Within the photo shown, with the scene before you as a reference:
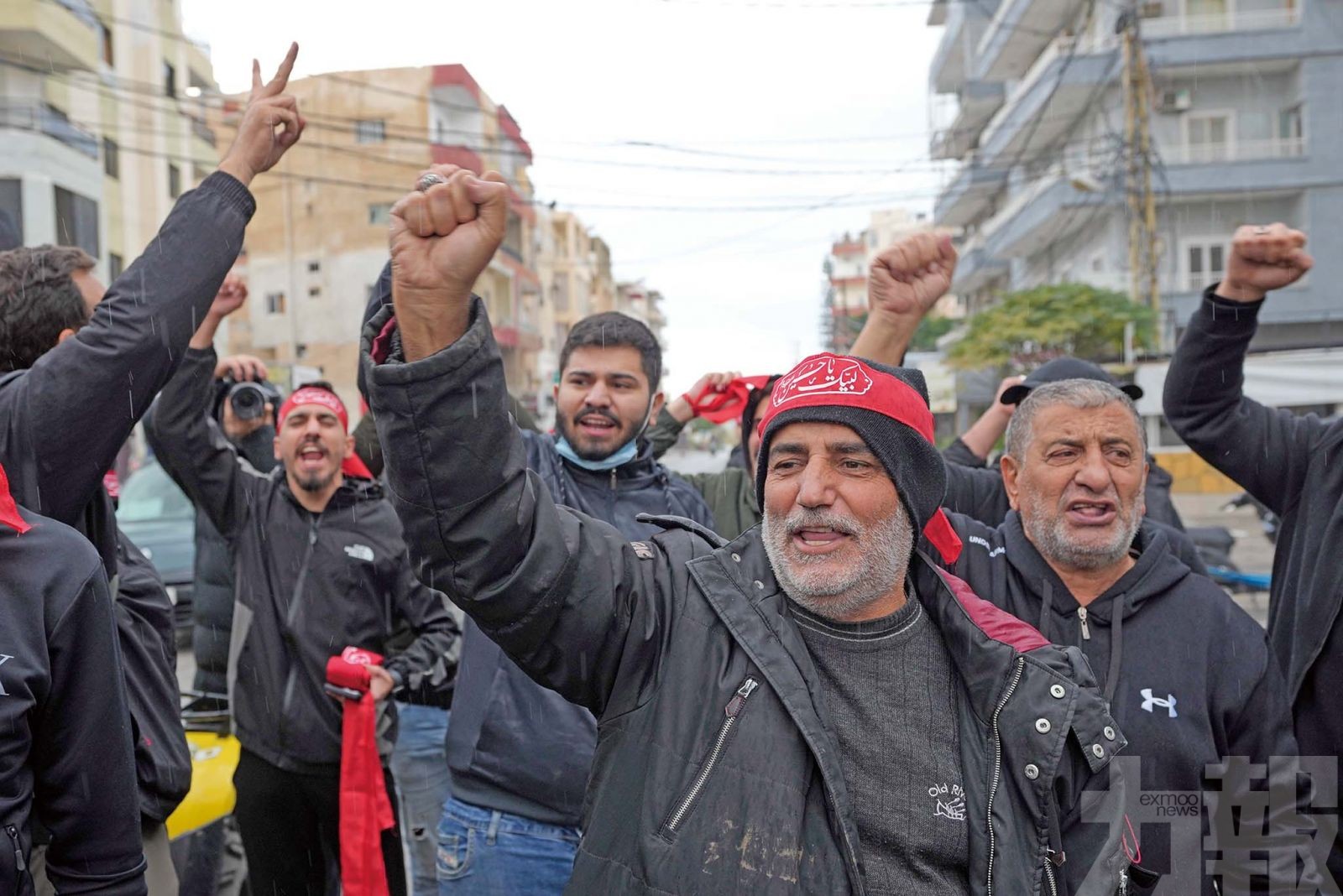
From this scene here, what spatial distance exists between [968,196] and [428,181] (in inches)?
1749

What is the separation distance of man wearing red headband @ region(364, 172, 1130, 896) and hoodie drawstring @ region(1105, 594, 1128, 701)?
70 centimetres

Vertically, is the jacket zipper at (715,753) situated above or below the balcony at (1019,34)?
below

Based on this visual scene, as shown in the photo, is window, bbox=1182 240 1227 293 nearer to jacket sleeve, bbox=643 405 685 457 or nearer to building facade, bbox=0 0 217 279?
building facade, bbox=0 0 217 279

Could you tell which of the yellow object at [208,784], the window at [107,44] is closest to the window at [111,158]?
the window at [107,44]

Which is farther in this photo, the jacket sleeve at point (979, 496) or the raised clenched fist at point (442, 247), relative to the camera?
the jacket sleeve at point (979, 496)

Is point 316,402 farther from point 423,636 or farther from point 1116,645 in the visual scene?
point 1116,645

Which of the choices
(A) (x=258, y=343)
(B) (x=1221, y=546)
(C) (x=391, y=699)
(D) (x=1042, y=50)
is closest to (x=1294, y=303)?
(D) (x=1042, y=50)

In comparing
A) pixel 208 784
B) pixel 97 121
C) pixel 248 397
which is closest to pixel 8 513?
pixel 208 784

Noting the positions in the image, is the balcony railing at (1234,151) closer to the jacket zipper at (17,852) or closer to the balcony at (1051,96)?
the balcony at (1051,96)

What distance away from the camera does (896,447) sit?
88.3 inches

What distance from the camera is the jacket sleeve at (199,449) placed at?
365 cm

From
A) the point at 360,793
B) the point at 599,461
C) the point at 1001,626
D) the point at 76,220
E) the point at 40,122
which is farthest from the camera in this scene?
the point at 76,220

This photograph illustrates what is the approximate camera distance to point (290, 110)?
2.62m

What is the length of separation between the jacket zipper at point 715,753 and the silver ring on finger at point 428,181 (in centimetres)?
100
